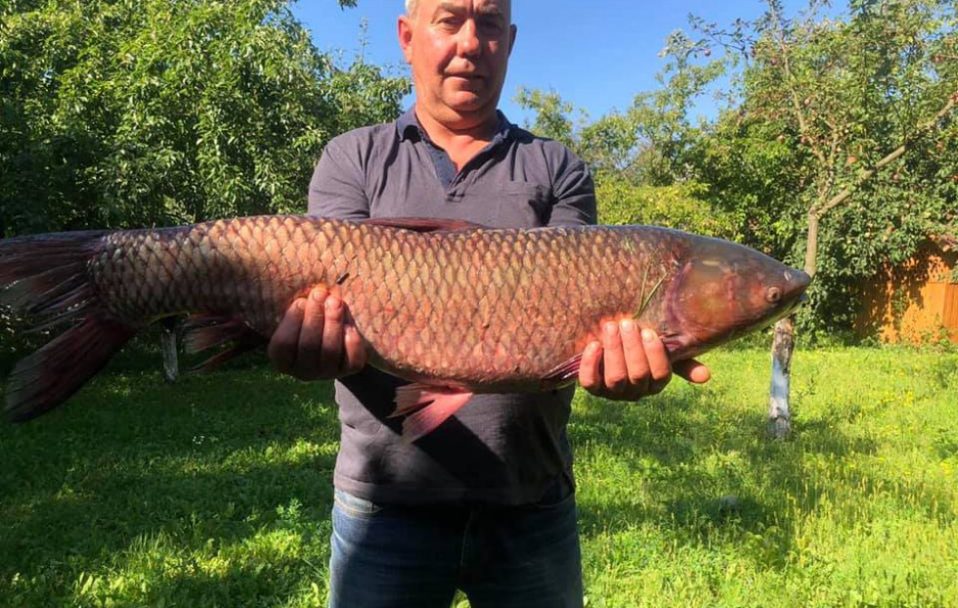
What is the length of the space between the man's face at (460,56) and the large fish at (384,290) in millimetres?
446

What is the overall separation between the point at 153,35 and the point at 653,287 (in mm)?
9660

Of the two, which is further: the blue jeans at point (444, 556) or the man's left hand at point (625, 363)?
the blue jeans at point (444, 556)

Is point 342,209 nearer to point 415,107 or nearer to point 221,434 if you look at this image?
point 415,107

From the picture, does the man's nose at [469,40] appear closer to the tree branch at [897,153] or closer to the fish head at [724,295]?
the fish head at [724,295]

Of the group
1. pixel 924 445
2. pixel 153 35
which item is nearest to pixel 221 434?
pixel 153 35

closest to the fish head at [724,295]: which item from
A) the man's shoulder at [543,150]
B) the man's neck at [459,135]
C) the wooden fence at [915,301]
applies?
the man's shoulder at [543,150]

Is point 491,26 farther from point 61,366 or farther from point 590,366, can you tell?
point 61,366

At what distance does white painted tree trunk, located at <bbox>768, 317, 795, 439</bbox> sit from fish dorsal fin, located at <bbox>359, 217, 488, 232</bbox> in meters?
7.11

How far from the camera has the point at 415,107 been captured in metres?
2.30

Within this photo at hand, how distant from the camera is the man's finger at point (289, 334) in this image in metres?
1.83

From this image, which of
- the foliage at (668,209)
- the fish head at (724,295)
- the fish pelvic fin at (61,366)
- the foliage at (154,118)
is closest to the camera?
the fish pelvic fin at (61,366)

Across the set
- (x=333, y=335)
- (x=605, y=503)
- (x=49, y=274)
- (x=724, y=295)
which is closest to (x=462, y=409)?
(x=333, y=335)

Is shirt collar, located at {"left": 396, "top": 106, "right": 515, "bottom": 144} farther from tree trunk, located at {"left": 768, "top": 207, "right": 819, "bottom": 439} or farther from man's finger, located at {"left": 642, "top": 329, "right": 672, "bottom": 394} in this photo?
tree trunk, located at {"left": 768, "top": 207, "right": 819, "bottom": 439}

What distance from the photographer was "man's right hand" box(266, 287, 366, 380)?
182 centimetres
